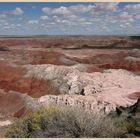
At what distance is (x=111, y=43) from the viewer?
557 inches

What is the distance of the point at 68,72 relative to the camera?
1415 centimetres

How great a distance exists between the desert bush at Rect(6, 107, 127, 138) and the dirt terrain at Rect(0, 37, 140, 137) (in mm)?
2671

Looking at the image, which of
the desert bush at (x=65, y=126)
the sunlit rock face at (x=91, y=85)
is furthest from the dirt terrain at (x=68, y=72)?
the desert bush at (x=65, y=126)

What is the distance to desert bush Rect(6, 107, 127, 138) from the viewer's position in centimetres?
919

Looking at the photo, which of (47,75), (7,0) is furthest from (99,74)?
(7,0)

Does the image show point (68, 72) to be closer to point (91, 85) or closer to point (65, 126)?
point (91, 85)

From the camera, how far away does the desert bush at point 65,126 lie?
9188 millimetres

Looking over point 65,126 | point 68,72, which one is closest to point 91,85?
point 68,72

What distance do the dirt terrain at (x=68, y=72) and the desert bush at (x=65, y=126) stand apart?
2.67 m

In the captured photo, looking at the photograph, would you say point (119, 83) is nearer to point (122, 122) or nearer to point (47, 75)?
point (47, 75)

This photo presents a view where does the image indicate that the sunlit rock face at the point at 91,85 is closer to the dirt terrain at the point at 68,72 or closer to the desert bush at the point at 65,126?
the dirt terrain at the point at 68,72

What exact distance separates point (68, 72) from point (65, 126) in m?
4.87

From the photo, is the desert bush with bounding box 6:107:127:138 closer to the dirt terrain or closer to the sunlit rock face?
the sunlit rock face

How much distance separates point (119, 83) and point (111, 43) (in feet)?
4.37
